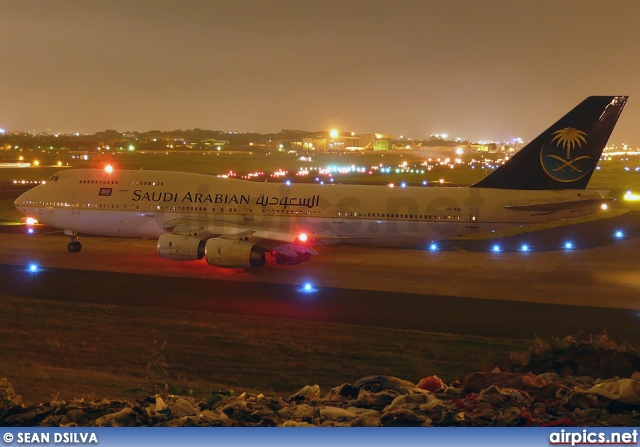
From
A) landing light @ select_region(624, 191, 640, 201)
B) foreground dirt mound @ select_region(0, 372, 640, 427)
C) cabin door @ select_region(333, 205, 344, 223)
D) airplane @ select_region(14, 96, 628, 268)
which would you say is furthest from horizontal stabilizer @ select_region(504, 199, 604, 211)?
landing light @ select_region(624, 191, 640, 201)

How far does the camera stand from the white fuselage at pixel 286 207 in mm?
30234

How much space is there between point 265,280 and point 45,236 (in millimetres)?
17980

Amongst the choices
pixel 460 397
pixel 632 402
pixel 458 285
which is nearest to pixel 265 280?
pixel 458 285

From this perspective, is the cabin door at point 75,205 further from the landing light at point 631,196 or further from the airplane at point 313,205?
the landing light at point 631,196

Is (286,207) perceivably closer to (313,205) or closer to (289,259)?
(313,205)

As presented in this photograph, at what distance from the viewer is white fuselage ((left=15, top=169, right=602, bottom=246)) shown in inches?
1190

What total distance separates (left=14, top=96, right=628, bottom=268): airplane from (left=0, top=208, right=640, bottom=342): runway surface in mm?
1164

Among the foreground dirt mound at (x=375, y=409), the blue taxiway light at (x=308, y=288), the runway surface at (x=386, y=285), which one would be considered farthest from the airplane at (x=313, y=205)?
the foreground dirt mound at (x=375, y=409)

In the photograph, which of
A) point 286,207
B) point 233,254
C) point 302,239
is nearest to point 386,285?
point 302,239

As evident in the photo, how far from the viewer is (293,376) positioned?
50.8 feet

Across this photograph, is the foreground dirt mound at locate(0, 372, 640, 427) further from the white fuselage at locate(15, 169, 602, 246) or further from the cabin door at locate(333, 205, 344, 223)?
the cabin door at locate(333, 205, 344, 223)

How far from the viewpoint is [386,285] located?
1027 inches

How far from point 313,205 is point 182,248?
657 cm

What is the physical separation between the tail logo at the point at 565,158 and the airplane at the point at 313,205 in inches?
1.7
